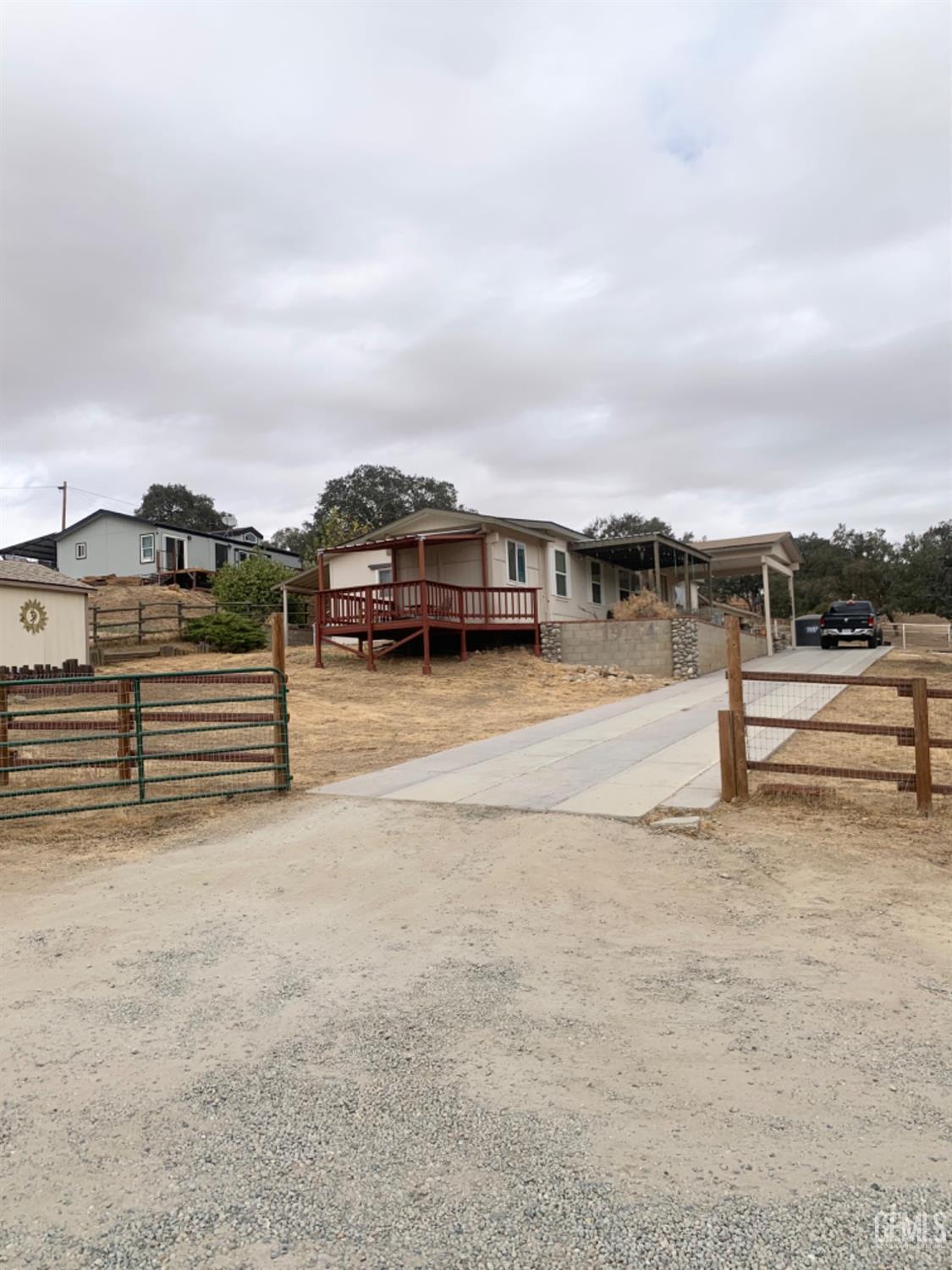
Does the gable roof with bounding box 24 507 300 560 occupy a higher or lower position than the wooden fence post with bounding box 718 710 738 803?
higher

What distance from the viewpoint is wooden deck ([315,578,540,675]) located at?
2242cm

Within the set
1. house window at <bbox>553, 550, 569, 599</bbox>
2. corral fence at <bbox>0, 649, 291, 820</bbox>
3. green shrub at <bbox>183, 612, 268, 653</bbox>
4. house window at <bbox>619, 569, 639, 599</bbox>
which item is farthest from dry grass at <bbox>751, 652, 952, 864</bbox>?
green shrub at <bbox>183, 612, 268, 653</bbox>

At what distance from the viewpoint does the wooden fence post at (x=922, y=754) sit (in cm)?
739

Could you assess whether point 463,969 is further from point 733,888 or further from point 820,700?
point 820,700

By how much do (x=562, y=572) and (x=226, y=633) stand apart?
10.5 meters

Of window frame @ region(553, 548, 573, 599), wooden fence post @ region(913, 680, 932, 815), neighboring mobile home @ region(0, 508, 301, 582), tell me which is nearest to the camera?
wooden fence post @ region(913, 680, 932, 815)

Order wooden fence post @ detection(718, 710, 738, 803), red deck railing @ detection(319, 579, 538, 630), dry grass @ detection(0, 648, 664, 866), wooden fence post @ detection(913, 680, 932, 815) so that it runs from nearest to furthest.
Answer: wooden fence post @ detection(913, 680, 932, 815) < dry grass @ detection(0, 648, 664, 866) < wooden fence post @ detection(718, 710, 738, 803) < red deck railing @ detection(319, 579, 538, 630)

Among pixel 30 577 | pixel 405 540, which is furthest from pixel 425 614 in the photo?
pixel 30 577

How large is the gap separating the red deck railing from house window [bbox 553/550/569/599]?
205cm

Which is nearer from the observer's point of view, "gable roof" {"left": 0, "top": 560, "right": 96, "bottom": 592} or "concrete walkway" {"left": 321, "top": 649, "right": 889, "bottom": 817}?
"concrete walkway" {"left": 321, "top": 649, "right": 889, "bottom": 817}

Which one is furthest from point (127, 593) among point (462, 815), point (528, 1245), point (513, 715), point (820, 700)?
point (528, 1245)

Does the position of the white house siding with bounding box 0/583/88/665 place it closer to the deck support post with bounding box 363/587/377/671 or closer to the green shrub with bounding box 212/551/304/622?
the deck support post with bounding box 363/587/377/671

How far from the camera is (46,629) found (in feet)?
69.2

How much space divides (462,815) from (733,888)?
A: 2797 millimetres
